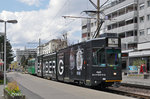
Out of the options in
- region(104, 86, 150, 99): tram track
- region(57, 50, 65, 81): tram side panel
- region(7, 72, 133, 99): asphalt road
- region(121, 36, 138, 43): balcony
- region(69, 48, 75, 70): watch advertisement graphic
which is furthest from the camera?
region(121, 36, 138, 43): balcony

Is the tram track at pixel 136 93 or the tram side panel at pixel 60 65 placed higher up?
the tram side panel at pixel 60 65

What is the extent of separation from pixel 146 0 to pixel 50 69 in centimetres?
2552

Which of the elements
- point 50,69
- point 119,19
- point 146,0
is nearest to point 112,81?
point 50,69

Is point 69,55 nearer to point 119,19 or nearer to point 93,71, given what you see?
point 93,71

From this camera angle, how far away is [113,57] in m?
17.1

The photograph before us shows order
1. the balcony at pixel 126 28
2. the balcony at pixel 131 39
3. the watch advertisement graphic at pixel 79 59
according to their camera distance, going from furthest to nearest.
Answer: the balcony at pixel 126 28
the balcony at pixel 131 39
the watch advertisement graphic at pixel 79 59

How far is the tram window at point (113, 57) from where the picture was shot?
1697 centimetres

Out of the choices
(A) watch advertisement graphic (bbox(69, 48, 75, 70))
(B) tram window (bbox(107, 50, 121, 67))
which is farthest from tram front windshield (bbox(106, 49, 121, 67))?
(A) watch advertisement graphic (bbox(69, 48, 75, 70))

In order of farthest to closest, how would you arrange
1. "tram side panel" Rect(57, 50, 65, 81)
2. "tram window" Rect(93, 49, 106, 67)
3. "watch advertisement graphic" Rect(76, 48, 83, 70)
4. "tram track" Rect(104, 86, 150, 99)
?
"tram side panel" Rect(57, 50, 65, 81)
"watch advertisement graphic" Rect(76, 48, 83, 70)
"tram window" Rect(93, 49, 106, 67)
"tram track" Rect(104, 86, 150, 99)

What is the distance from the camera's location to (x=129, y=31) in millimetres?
51500

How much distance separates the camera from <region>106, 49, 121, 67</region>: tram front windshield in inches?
668

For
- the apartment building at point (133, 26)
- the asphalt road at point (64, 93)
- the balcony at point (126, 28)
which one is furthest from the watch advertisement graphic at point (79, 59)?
the balcony at point (126, 28)

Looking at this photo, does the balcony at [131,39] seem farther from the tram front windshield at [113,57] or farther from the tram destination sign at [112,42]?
the tram front windshield at [113,57]

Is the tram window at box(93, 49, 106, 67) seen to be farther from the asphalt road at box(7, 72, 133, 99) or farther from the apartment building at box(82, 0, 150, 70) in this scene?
the apartment building at box(82, 0, 150, 70)
